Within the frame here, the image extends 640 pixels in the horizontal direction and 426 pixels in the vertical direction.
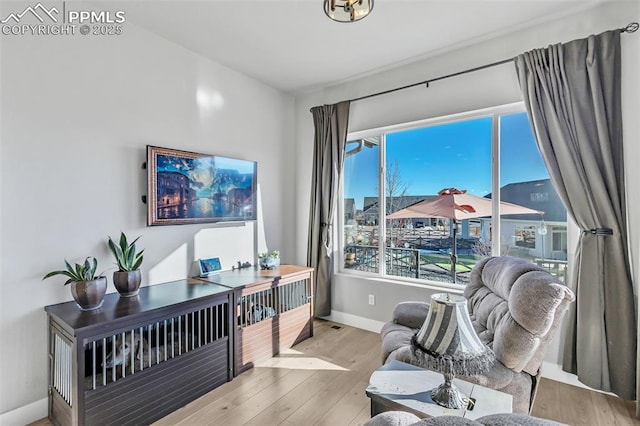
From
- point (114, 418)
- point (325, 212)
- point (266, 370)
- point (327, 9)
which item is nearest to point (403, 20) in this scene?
point (327, 9)

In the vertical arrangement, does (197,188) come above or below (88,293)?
above

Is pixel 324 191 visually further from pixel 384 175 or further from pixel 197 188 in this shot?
pixel 197 188

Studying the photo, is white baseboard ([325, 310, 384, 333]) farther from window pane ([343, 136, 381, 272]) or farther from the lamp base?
the lamp base

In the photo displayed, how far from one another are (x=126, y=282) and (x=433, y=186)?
2.83 m

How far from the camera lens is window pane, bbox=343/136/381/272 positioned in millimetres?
3572

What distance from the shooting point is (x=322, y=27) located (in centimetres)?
255

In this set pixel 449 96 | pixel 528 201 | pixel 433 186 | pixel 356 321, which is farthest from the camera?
pixel 356 321

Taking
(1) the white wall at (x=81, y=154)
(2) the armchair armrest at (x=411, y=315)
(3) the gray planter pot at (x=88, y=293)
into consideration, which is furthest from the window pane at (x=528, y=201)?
(3) the gray planter pot at (x=88, y=293)

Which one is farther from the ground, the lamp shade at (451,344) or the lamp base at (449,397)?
the lamp shade at (451,344)

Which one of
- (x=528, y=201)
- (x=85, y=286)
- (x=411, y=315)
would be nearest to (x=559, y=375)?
(x=411, y=315)

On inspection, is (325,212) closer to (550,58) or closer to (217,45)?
(217,45)

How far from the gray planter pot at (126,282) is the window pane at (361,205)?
2.26 meters

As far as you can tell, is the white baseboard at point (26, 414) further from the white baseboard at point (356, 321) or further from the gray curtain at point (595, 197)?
the gray curtain at point (595, 197)

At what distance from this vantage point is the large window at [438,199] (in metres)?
2.64
